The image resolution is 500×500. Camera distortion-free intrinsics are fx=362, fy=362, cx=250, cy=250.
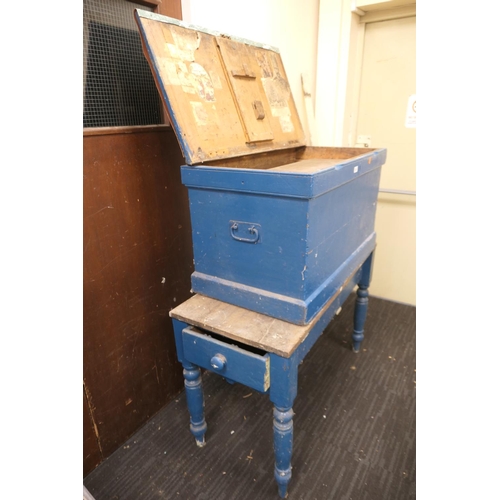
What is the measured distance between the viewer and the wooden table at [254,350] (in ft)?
3.30

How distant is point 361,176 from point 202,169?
0.59 meters

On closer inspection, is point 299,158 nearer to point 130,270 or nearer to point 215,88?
point 215,88

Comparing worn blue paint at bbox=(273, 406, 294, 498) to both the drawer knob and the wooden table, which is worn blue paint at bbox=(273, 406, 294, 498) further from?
the drawer knob

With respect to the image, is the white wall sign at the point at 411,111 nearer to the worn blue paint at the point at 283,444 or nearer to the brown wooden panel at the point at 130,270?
the brown wooden panel at the point at 130,270

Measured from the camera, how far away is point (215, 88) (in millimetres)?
1177

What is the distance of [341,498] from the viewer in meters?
1.18

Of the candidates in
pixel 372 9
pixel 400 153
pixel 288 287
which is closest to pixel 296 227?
pixel 288 287

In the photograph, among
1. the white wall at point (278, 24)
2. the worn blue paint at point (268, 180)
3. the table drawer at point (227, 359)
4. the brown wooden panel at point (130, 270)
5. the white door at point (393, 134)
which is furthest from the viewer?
the white door at point (393, 134)

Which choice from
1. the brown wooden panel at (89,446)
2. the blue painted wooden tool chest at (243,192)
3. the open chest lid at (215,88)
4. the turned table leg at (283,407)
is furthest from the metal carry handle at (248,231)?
the brown wooden panel at (89,446)

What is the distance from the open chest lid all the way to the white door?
3.05 feet

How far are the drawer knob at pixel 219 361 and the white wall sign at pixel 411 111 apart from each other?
70.5 inches

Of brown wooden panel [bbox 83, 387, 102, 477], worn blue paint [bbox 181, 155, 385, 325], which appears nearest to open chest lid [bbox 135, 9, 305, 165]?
worn blue paint [bbox 181, 155, 385, 325]

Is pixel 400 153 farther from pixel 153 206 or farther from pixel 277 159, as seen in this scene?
pixel 153 206

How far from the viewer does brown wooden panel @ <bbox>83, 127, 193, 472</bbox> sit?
3.70 feet
